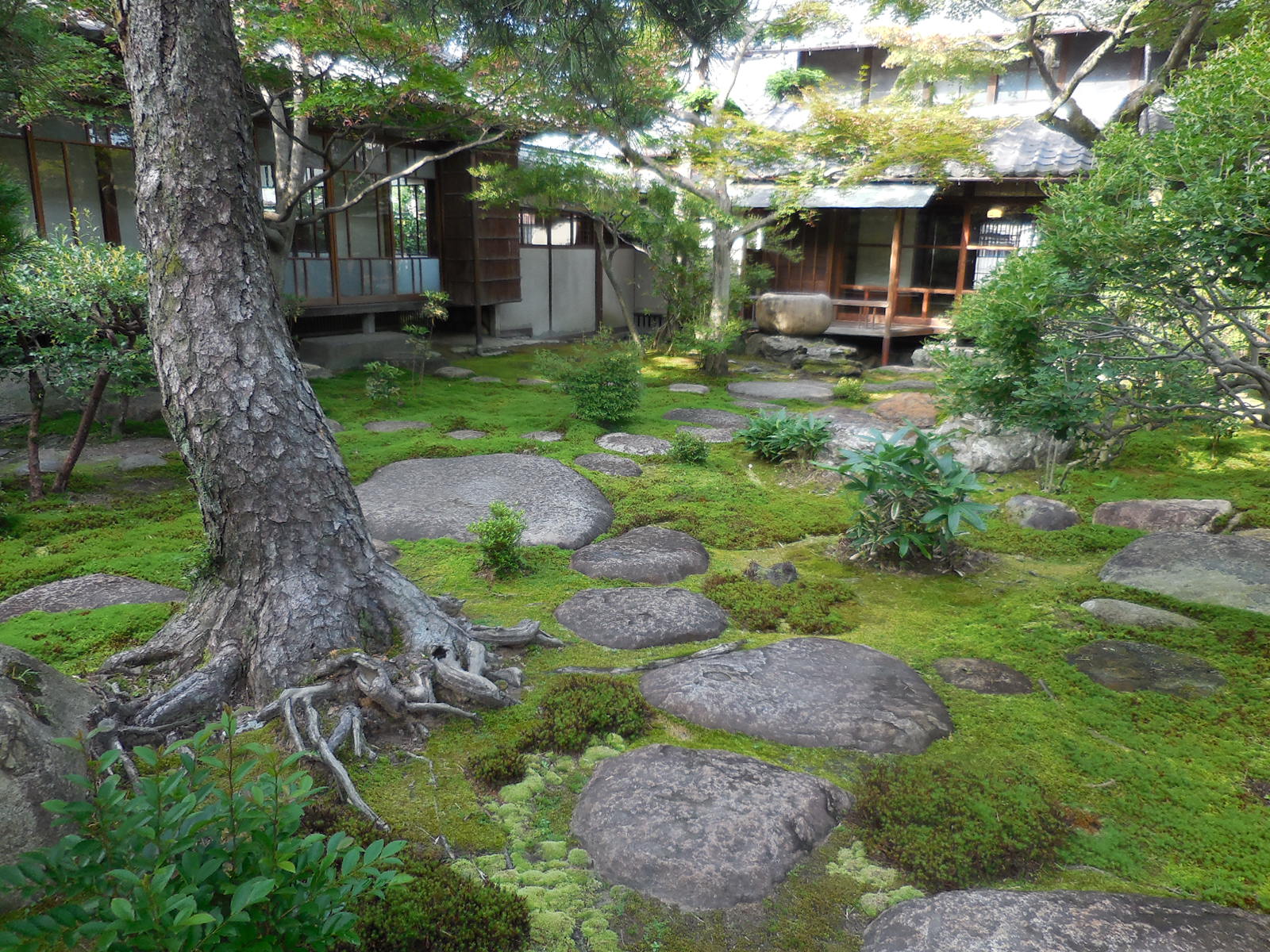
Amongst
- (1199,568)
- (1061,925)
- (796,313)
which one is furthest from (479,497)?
(796,313)

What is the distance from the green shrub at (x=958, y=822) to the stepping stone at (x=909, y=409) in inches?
291

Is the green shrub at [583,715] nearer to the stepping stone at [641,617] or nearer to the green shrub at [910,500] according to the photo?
the stepping stone at [641,617]

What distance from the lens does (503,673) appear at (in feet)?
13.2

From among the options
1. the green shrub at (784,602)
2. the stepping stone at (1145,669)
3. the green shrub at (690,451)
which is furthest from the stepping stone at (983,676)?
the green shrub at (690,451)

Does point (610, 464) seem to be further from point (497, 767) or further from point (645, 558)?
point (497, 767)

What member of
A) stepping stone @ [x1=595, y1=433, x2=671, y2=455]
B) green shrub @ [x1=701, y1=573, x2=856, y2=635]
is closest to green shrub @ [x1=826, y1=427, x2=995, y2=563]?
green shrub @ [x1=701, y1=573, x2=856, y2=635]

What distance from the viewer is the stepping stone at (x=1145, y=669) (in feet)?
13.3

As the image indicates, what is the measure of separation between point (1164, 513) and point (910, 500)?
231cm

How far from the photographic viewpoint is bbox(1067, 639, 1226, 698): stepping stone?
407 cm

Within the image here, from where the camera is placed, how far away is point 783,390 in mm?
12547

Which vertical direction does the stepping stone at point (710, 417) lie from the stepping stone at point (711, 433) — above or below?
above

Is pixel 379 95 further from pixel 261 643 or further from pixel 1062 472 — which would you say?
pixel 1062 472

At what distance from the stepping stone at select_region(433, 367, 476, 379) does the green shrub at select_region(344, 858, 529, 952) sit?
426 inches

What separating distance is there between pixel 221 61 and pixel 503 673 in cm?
282
